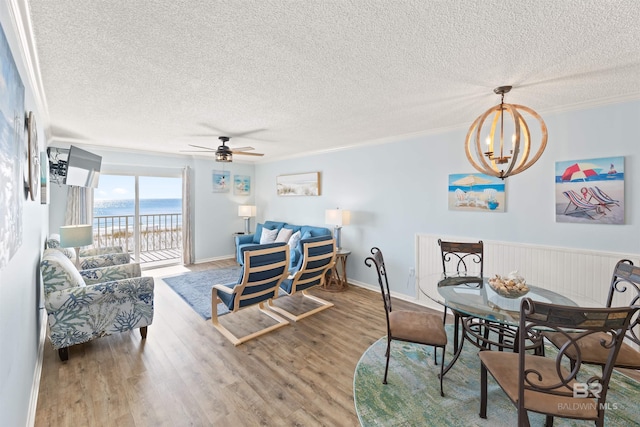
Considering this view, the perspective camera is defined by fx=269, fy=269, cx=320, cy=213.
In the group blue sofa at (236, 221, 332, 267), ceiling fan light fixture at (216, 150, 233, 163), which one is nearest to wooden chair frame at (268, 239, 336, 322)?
blue sofa at (236, 221, 332, 267)

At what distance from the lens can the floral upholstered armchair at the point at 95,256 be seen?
3575mm

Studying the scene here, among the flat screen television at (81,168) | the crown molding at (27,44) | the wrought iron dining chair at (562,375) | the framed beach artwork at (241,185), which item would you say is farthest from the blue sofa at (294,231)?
the wrought iron dining chair at (562,375)

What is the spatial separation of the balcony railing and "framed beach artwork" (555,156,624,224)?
697 centimetres

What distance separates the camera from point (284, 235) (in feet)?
17.8

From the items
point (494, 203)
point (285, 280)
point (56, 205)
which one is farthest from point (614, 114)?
point (56, 205)

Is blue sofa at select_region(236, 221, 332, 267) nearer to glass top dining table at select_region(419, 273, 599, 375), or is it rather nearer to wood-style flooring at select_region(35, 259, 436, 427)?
wood-style flooring at select_region(35, 259, 436, 427)

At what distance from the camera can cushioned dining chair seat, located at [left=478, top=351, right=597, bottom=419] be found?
135 cm

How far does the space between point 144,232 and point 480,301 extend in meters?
6.85

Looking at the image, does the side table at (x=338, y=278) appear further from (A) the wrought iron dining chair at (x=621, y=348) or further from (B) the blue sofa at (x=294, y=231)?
(A) the wrought iron dining chair at (x=621, y=348)

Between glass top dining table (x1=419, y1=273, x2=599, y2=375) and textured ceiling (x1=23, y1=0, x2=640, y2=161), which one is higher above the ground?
textured ceiling (x1=23, y1=0, x2=640, y2=161)

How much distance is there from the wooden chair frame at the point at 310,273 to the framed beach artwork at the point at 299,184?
2057mm

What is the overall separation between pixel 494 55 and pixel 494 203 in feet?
6.51

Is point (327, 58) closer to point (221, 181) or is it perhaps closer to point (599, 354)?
point (599, 354)

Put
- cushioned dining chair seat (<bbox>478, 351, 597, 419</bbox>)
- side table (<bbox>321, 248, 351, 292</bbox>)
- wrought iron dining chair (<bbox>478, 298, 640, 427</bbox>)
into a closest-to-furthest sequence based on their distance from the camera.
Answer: wrought iron dining chair (<bbox>478, 298, 640, 427</bbox>), cushioned dining chair seat (<bbox>478, 351, 597, 419</bbox>), side table (<bbox>321, 248, 351, 292</bbox>)
